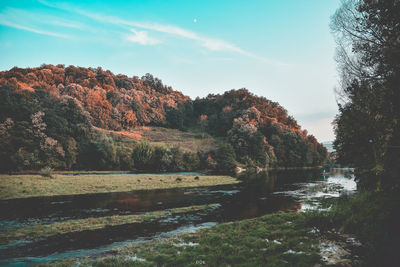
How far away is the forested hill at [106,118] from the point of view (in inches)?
2029

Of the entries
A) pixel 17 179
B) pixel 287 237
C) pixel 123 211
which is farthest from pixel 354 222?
pixel 17 179

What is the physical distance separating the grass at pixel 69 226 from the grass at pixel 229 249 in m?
4.86

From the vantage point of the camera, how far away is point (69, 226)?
1389cm

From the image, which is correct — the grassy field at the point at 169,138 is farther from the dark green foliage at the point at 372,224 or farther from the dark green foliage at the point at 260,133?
the dark green foliage at the point at 372,224

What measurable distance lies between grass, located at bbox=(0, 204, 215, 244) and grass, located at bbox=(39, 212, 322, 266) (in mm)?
4855

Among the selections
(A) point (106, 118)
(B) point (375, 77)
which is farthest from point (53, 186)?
(A) point (106, 118)

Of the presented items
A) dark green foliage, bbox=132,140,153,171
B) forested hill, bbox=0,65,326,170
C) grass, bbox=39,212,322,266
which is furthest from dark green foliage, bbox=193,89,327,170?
grass, bbox=39,212,322,266

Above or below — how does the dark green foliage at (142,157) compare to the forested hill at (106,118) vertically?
below

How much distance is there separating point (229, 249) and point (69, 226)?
33.5 ft

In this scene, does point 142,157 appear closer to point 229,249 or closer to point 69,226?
point 69,226

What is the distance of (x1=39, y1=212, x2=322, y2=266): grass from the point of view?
27.3 feet

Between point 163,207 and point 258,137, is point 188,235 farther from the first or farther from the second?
point 258,137

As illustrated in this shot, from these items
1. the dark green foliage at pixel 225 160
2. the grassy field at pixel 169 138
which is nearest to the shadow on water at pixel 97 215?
the dark green foliage at pixel 225 160

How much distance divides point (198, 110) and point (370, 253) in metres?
153
